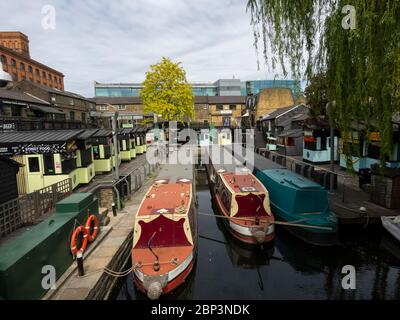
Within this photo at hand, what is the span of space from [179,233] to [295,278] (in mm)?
4698

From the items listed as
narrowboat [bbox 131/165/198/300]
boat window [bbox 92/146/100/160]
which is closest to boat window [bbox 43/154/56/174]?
boat window [bbox 92/146/100/160]

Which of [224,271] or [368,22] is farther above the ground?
[368,22]

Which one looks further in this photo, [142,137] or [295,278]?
[142,137]

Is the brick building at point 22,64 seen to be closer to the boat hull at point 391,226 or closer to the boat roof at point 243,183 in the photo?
the boat roof at point 243,183

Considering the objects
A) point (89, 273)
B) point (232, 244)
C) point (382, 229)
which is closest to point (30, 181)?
point (89, 273)

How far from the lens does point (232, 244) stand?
1283 centimetres

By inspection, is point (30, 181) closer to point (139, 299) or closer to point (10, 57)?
point (139, 299)

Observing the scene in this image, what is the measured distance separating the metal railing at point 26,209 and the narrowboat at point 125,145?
15.5m

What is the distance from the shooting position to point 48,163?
15.3 meters

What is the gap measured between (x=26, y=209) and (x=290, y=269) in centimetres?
1103

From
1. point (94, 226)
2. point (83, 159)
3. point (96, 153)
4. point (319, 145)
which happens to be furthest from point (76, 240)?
point (319, 145)

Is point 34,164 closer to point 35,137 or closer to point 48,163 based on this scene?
point 48,163

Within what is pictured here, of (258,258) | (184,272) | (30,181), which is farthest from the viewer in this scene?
(30,181)

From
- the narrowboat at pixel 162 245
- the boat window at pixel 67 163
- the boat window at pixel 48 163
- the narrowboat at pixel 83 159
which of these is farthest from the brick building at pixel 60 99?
the narrowboat at pixel 162 245
